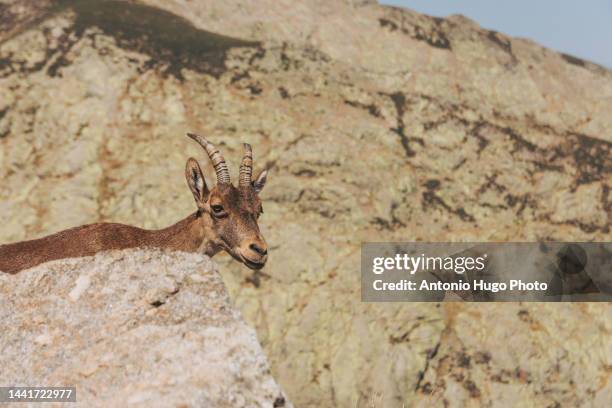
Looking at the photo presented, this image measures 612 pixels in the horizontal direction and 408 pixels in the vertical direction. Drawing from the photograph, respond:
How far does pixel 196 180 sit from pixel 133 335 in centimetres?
611

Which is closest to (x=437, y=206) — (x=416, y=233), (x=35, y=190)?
(x=416, y=233)

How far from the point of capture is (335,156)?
31250mm

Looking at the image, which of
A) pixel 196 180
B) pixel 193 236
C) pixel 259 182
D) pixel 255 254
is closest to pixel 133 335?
pixel 255 254

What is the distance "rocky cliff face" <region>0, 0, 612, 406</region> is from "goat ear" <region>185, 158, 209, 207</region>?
13692mm

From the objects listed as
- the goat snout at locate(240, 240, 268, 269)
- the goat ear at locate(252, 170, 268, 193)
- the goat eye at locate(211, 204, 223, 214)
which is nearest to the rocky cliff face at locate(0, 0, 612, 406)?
the goat ear at locate(252, 170, 268, 193)

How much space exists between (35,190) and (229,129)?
8340 mm

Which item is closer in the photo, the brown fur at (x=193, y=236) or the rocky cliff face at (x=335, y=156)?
the brown fur at (x=193, y=236)

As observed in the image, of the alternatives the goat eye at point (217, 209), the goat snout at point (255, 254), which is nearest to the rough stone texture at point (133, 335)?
the goat snout at point (255, 254)

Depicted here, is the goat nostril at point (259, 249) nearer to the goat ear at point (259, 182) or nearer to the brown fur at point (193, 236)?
the brown fur at point (193, 236)

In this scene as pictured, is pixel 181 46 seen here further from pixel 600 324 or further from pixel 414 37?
pixel 600 324

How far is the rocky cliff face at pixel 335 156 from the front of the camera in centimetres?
2769

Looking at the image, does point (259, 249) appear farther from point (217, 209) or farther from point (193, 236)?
point (193, 236)

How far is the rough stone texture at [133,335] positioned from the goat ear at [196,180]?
4.45 metres

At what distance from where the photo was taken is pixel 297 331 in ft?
90.3
